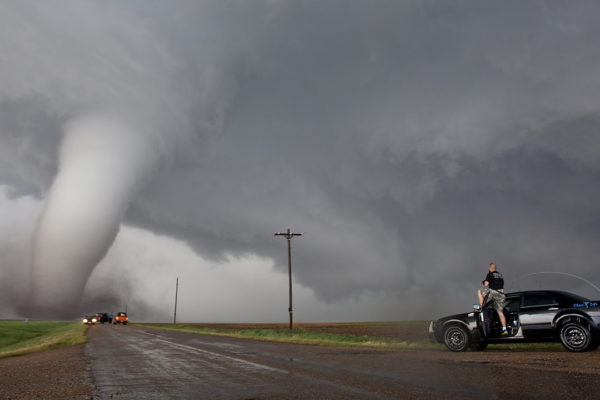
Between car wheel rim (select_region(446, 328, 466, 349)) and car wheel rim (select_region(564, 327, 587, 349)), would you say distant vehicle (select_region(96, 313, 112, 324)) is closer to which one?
car wheel rim (select_region(446, 328, 466, 349))

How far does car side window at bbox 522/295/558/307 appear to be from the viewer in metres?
11.3

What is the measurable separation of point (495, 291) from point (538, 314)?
1.21 meters

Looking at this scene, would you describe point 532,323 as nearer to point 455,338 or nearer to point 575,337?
point 575,337

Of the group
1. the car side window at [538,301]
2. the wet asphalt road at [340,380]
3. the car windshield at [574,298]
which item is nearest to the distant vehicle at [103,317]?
the wet asphalt road at [340,380]

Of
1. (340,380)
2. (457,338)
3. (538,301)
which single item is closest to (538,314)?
(538,301)

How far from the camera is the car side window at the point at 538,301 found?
11305mm

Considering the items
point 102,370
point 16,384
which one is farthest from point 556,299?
point 16,384

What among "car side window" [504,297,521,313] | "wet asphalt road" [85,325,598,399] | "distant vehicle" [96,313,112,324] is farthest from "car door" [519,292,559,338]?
"distant vehicle" [96,313,112,324]

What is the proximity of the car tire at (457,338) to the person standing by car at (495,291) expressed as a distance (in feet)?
3.50

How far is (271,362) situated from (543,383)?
248 inches

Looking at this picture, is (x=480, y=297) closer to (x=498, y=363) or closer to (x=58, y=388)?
(x=498, y=363)

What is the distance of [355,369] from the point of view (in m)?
8.95

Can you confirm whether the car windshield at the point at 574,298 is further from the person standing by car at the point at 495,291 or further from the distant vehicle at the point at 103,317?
the distant vehicle at the point at 103,317

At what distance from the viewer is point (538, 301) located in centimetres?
1152
